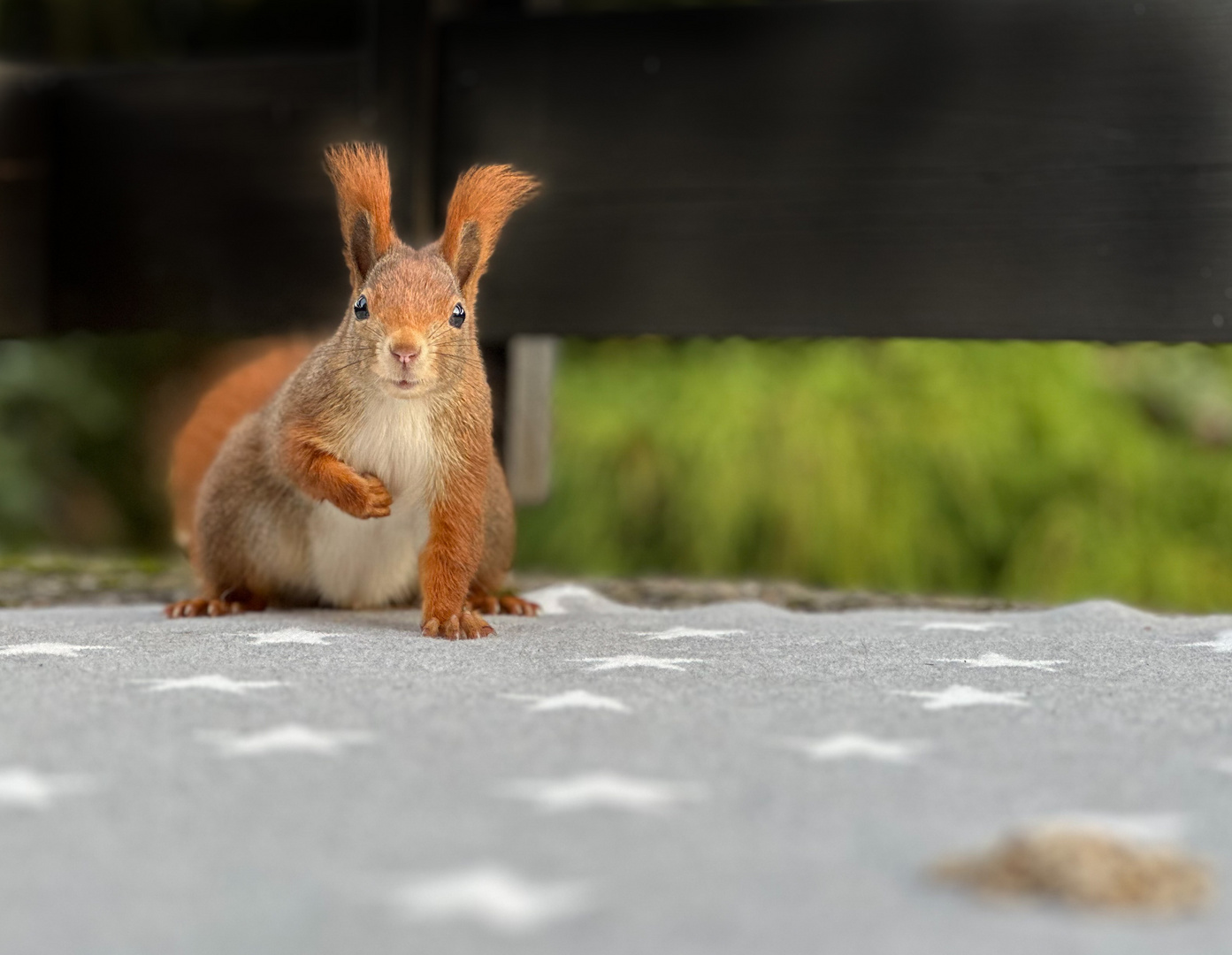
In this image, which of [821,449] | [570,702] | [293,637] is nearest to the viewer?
[570,702]

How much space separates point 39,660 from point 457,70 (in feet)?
3.50

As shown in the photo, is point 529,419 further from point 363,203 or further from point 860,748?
point 860,748

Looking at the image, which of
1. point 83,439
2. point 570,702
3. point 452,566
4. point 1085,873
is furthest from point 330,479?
point 83,439

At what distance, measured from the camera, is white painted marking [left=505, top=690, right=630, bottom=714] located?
95 cm

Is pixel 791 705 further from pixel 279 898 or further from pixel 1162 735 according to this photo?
pixel 279 898

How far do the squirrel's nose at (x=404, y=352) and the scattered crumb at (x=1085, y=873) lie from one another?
2.60ft

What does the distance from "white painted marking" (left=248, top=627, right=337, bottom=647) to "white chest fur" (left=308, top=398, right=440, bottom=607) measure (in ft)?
0.53

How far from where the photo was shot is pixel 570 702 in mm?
969

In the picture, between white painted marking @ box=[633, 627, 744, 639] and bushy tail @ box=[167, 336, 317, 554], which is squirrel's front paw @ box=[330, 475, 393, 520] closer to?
white painted marking @ box=[633, 627, 744, 639]

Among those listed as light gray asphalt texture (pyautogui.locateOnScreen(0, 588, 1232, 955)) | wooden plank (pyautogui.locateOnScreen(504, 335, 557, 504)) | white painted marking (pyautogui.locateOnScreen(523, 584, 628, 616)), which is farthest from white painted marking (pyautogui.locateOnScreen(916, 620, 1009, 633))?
wooden plank (pyautogui.locateOnScreen(504, 335, 557, 504))

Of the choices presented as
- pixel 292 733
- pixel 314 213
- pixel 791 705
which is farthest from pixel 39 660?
pixel 314 213

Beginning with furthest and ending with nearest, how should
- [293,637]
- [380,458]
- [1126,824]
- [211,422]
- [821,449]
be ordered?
[821,449] → [211,422] → [380,458] → [293,637] → [1126,824]

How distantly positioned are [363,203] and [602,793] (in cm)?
84

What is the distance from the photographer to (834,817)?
2.34 feet
